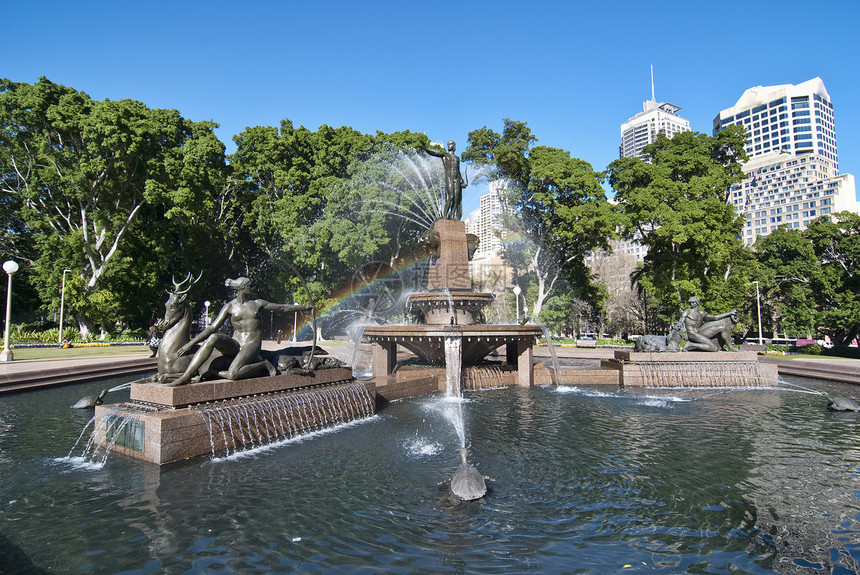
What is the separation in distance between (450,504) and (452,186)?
13.7 m

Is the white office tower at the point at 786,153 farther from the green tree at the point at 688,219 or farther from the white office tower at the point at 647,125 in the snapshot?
the green tree at the point at 688,219

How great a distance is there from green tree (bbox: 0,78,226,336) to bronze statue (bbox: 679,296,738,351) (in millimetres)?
30548

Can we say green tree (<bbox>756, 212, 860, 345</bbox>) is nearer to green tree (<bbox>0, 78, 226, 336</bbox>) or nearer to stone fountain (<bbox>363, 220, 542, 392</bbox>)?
stone fountain (<bbox>363, 220, 542, 392</bbox>)

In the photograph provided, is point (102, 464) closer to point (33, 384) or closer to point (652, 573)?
point (652, 573)

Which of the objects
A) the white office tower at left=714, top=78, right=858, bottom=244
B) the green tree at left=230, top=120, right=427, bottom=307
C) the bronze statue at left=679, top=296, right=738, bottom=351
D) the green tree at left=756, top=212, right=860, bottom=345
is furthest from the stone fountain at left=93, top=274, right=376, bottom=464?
the white office tower at left=714, top=78, right=858, bottom=244

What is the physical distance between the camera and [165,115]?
35219mm

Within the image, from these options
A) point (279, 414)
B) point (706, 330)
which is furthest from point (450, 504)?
point (706, 330)

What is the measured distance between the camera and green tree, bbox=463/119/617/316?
33562 mm

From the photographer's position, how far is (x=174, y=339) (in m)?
8.48

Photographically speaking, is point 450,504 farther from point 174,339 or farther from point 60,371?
point 60,371

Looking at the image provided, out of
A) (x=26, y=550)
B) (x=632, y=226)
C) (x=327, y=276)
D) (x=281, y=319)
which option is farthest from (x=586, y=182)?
(x=26, y=550)

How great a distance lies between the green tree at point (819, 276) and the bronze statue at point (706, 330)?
2447 centimetres

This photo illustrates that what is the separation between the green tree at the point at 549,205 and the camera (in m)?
33.6

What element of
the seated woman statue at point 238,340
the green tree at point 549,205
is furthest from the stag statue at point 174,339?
the green tree at point 549,205
